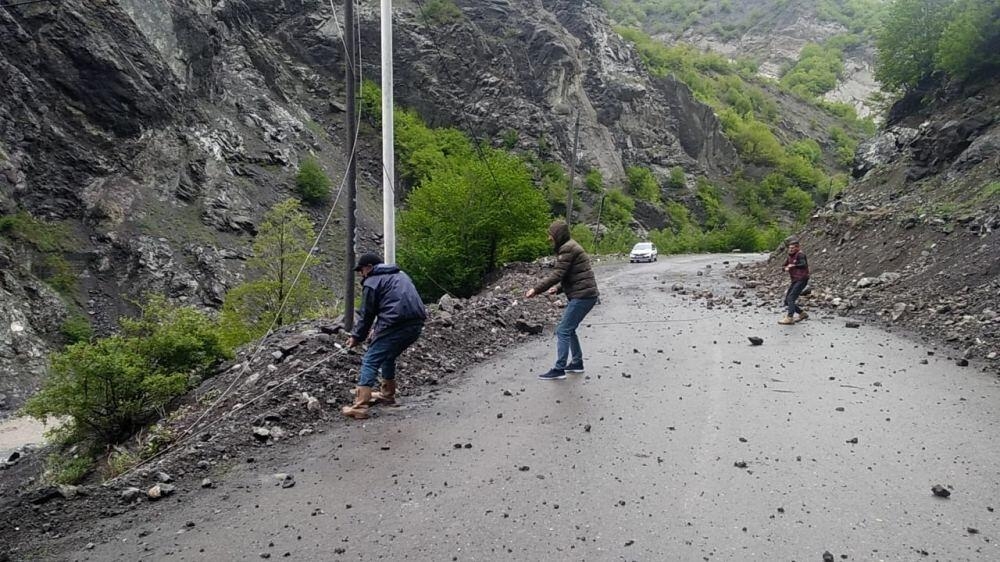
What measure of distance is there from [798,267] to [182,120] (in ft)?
134

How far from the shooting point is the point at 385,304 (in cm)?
665

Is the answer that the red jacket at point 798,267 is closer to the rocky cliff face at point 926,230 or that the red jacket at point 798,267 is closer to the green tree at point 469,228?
the rocky cliff face at point 926,230

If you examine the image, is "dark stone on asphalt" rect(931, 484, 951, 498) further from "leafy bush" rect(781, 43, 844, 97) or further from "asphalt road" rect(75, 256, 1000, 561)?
"leafy bush" rect(781, 43, 844, 97)

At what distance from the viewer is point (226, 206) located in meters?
38.9

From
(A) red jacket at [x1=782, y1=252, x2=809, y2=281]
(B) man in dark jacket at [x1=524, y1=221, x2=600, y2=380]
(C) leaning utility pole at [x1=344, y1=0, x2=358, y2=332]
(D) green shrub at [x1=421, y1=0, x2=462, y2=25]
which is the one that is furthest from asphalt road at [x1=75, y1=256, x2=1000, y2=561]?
(D) green shrub at [x1=421, y1=0, x2=462, y2=25]

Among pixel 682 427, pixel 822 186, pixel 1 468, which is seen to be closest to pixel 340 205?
pixel 1 468

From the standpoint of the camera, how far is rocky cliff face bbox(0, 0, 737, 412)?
3288 cm

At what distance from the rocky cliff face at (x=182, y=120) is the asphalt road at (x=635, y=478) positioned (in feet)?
61.0

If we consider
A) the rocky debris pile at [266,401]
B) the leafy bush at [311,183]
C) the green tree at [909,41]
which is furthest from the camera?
the leafy bush at [311,183]

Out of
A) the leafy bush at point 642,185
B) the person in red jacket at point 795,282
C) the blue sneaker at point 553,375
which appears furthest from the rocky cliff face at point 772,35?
the blue sneaker at point 553,375

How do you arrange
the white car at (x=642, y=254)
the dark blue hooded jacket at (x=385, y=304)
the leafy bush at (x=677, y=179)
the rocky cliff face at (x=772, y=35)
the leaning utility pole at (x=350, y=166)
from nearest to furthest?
the dark blue hooded jacket at (x=385, y=304) < the leaning utility pole at (x=350, y=166) < the white car at (x=642, y=254) < the leafy bush at (x=677, y=179) < the rocky cliff face at (x=772, y=35)

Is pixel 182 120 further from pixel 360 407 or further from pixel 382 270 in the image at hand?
pixel 360 407

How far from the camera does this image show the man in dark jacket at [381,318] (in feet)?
21.7

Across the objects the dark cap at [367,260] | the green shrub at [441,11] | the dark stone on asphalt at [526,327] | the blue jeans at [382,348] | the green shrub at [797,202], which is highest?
the green shrub at [441,11]
